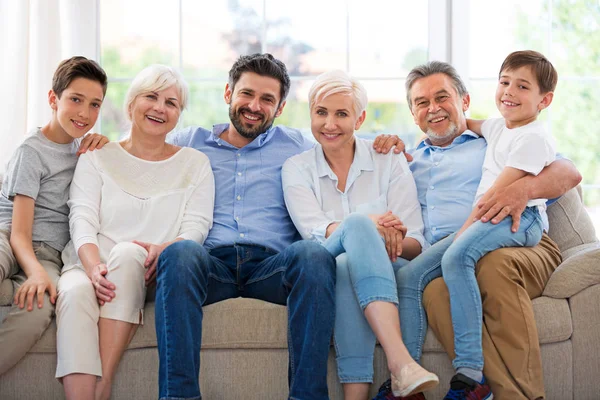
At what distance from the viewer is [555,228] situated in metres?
2.56

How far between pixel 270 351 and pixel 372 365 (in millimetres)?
314

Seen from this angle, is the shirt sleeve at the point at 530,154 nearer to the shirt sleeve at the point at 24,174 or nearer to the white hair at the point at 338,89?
the white hair at the point at 338,89

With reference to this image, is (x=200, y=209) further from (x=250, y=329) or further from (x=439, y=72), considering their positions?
(x=439, y=72)

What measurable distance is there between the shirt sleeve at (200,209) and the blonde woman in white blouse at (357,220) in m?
0.27

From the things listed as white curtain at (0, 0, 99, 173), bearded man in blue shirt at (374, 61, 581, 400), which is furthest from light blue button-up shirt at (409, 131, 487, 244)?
white curtain at (0, 0, 99, 173)

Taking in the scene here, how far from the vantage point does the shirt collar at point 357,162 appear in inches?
97.7

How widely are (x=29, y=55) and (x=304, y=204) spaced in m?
1.75

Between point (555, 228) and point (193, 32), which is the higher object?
point (193, 32)

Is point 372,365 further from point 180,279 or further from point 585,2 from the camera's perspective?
point 585,2

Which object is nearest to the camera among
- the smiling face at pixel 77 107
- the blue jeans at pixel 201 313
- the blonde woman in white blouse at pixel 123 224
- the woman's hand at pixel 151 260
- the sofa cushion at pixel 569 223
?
the blue jeans at pixel 201 313

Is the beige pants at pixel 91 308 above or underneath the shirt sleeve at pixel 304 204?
underneath

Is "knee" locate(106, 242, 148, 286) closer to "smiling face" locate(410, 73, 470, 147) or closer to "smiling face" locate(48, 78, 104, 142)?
"smiling face" locate(48, 78, 104, 142)

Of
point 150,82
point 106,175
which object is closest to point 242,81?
point 150,82

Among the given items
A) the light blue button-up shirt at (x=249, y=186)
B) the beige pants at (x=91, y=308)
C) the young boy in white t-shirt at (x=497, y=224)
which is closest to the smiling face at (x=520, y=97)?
the young boy in white t-shirt at (x=497, y=224)
